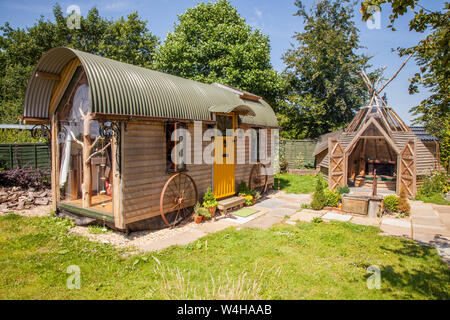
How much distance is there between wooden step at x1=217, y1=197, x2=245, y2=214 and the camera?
350 inches

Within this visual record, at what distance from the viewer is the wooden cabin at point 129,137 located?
21.3ft

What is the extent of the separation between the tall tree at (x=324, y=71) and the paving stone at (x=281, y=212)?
13.3 metres

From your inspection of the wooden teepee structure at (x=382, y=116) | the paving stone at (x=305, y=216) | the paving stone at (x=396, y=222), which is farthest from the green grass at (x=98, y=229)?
the wooden teepee structure at (x=382, y=116)

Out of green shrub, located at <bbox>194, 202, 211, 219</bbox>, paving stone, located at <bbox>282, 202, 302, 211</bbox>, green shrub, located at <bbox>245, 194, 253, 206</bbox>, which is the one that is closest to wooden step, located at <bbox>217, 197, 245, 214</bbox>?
green shrub, located at <bbox>245, 194, 253, 206</bbox>

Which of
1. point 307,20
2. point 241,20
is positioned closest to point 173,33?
point 241,20

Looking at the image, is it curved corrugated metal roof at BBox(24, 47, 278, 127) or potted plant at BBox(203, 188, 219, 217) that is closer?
curved corrugated metal roof at BBox(24, 47, 278, 127)

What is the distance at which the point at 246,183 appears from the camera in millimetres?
11320

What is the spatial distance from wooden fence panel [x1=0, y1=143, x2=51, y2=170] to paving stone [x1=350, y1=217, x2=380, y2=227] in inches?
465

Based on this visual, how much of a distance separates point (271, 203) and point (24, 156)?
1037 centimetres

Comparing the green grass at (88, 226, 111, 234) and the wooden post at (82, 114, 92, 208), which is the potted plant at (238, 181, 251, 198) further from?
the wooden post at (82, 114, 92, 208)

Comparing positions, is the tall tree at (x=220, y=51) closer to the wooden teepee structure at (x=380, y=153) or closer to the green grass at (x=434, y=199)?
the wooden teepee structure at (x=380, y=153)

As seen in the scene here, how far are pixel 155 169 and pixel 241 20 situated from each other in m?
19.7
